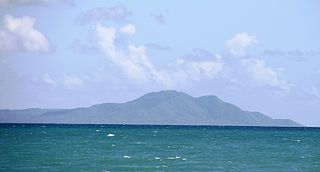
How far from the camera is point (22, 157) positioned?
73.2 m

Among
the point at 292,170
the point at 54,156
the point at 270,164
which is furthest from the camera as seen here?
the point at 54,156

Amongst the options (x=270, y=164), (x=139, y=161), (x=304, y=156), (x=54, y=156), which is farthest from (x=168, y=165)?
(x=304, y=156)

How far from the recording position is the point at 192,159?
7375 centimetres

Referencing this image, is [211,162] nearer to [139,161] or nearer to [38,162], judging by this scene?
[139,161]

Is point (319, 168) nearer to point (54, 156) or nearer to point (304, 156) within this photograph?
point (304, 156)

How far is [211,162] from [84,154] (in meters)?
17.4

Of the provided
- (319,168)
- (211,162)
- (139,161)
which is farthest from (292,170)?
(139,161)

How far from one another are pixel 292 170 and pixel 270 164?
602cm

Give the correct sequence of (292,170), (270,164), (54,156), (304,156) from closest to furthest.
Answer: (292,170) < (270,164) < (54,156) < (304,156)

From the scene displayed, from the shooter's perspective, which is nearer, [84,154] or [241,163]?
[241,163]

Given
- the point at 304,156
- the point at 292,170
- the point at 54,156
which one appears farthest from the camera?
the point at 304,156

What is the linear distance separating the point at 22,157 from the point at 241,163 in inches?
953

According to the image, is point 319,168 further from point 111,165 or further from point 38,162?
point 38,162

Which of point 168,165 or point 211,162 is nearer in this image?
point 168,165
